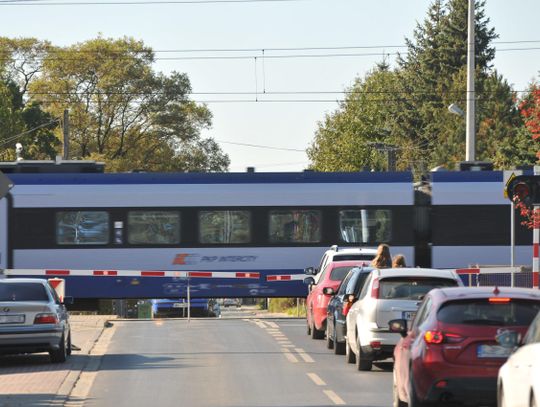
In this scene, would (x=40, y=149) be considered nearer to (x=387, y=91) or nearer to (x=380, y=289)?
(x=387, y=91)

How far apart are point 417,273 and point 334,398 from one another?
3259 millimetres

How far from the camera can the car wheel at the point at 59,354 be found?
23875mm

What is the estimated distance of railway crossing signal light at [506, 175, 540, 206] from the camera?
23359mm

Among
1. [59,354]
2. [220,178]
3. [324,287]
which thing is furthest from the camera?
[220,178]

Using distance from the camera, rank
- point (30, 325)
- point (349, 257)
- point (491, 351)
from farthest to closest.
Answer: point (349, 257)
point (30, 325)
point (491, 351)

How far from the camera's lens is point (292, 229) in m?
39.9

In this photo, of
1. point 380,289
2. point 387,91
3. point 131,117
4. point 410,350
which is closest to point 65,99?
point 131,117

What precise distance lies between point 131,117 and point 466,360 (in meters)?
75.9

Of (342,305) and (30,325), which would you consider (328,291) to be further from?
(30,325)

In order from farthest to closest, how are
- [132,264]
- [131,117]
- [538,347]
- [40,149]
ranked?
[40,149] → [131,117] → [132,264] → [538,347]

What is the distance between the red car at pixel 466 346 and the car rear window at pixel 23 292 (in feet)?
33.0

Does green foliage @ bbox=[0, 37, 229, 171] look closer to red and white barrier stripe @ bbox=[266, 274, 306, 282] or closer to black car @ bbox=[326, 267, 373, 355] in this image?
red and white barrier stripe @ bbox=[266, 274, 306, 282]

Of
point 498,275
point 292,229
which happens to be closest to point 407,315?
point 498,275

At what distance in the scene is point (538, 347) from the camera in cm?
1157
